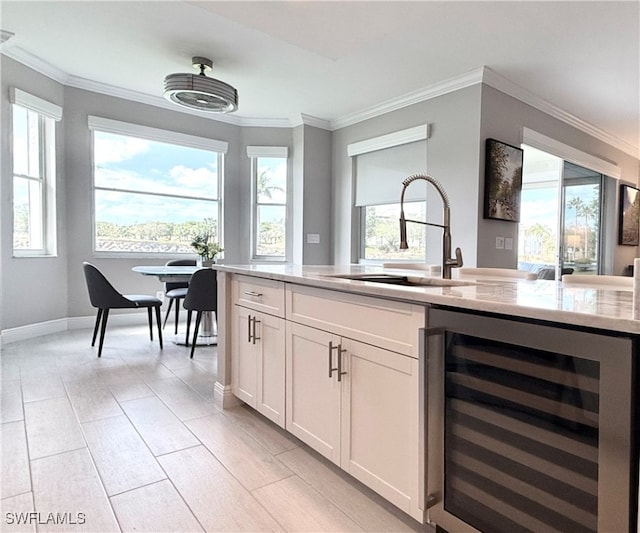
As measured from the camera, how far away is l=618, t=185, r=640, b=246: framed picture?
6.04 meters

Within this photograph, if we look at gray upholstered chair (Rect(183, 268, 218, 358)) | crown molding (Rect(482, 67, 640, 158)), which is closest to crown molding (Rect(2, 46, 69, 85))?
gray upholstered chair (Rect(183, 268, 218, 358))

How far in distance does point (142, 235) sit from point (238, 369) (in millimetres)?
3289

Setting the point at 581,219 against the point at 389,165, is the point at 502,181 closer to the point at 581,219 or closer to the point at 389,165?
the point at 389,165

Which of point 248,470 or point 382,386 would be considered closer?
point 382,386

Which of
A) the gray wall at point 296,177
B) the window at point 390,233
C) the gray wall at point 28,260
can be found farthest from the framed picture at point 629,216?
the gray wall at point 28,260

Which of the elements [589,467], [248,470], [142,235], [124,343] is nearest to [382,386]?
[589,467]

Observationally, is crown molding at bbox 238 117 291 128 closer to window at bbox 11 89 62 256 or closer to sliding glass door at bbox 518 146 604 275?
window at bbox 11 89 62 256

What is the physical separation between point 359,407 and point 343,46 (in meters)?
2.89

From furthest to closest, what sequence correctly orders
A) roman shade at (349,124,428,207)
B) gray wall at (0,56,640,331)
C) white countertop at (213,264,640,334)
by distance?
1. roman shade at (349,124,428,207)
2. gray wall at (0,56,640,331)
3. white countertop at (213,264,640,334)

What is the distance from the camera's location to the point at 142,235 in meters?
4.98

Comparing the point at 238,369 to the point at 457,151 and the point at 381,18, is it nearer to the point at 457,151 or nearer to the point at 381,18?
the point at 381,18

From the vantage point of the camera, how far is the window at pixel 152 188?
4695mm

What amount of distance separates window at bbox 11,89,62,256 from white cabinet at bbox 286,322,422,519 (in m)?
3.67

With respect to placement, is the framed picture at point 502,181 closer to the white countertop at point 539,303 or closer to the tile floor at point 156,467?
the white countertop at point 539,303
